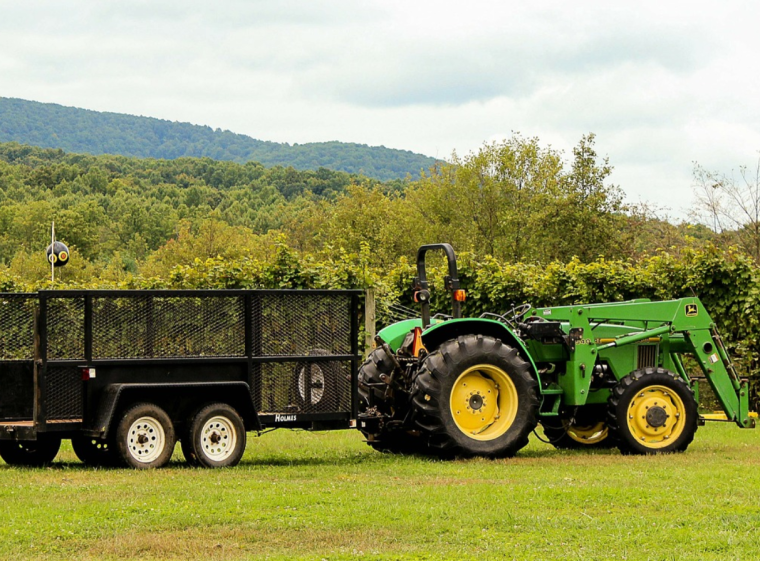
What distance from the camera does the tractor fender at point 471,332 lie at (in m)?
13.0

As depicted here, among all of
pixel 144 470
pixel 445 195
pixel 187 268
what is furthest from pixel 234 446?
pixel 445 195

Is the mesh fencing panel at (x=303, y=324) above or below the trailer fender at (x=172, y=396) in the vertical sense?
above

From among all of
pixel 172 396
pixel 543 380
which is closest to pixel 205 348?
pixel 172 396

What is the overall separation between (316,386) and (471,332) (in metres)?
2.18

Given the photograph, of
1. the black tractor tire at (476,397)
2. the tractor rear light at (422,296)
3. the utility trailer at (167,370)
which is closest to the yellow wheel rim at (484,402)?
the black tractor tire at (476,397)

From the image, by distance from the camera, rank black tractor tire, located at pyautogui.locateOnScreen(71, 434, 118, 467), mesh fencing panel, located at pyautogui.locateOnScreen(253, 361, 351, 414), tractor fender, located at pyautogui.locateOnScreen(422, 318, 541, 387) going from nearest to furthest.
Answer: black tractor tire, located at pyautogui.locateOnScreen(71, 434, 118, 467), mesh fencing panel, located at pyautogui.locateOnScreen(253, 361, 351, 414), tractor fender, located at pyautogui.locateOnScreen(422, 318, 541, 387)

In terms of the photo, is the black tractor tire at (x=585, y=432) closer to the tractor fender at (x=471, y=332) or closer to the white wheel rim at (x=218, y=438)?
the tractor fender at (x=471, y=332)

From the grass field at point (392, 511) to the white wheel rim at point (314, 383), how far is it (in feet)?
2.65

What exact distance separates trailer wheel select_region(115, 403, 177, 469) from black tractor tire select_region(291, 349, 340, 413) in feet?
5.14

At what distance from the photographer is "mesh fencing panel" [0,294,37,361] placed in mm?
12438

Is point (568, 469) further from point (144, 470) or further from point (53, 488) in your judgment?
point (53, 488)

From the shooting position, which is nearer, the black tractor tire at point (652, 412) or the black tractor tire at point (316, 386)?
the black tractor tire at point (316, 386)

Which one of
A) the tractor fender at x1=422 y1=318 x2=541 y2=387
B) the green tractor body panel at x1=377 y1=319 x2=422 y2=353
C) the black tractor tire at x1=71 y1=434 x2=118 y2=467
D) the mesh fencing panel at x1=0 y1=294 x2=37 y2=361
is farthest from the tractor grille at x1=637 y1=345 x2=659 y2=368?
the mesh fencing panel at x1=0 y1=294 x2=37 y2=361

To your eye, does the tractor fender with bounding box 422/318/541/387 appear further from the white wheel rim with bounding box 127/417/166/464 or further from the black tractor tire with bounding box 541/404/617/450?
the white wheel rim with bounding box 127/417/166/464
